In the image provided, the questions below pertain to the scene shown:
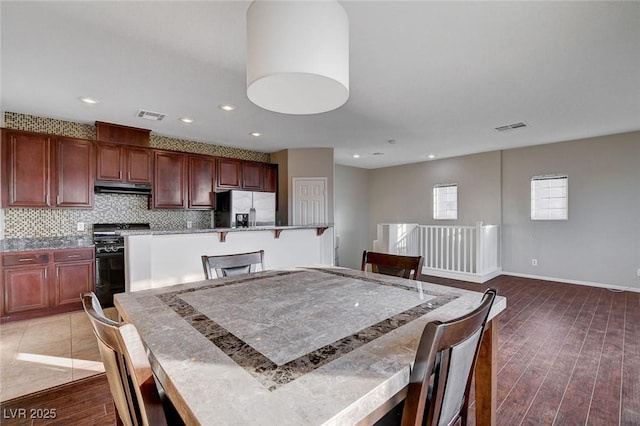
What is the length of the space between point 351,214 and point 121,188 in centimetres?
509

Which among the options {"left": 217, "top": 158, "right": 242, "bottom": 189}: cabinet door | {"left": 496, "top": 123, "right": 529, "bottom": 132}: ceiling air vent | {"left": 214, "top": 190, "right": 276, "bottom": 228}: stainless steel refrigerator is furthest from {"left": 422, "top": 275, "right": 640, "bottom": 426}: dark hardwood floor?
{"left": 217, "top": 158, "right": 242, "bottom": 189}: cabinet door

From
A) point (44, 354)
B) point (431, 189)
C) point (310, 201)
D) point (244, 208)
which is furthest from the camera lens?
point (431, 189)

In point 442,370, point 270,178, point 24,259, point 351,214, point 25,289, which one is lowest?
point 25,289

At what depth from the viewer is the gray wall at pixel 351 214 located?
7.39 metres

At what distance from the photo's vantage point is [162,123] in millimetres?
4066

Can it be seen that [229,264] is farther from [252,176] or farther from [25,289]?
[252,176]

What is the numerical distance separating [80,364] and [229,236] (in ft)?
5.67

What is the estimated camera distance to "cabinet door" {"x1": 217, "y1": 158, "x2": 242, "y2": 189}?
5207 millimetres

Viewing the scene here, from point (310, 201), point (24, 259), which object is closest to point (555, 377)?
point (310, 201)

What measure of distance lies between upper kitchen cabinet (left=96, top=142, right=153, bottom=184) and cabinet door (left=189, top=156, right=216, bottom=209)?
625mm

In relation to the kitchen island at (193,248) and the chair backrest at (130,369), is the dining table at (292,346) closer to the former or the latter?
the chair backrest at (130,369)

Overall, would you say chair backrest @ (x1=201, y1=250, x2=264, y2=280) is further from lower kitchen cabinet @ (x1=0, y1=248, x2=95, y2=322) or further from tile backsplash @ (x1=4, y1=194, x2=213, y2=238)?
tile backsplash @ (x1=4, y1=194, x2=213, y2=238)

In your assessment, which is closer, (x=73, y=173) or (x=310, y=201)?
(x=73, y=173)

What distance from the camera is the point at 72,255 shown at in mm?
3658
